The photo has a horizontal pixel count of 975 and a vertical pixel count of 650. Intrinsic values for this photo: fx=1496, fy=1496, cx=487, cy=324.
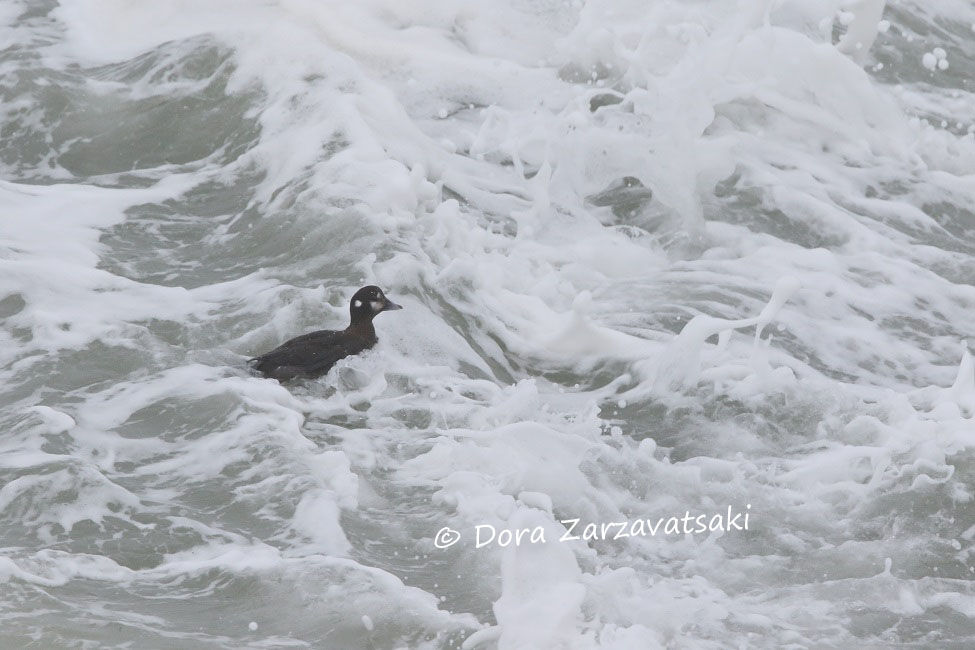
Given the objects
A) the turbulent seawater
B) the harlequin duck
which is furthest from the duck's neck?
the turbulent seawater

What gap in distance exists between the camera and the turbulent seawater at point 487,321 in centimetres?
539

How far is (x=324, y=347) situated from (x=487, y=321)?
3.60 feet

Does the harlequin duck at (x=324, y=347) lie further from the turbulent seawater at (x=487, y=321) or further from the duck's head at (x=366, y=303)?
the turbulent seawater at (x=487, y=321)

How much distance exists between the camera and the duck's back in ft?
22.6

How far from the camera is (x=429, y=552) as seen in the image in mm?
5668

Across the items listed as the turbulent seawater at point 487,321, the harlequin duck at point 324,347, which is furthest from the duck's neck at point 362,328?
the turbulent seawater at point 487,321

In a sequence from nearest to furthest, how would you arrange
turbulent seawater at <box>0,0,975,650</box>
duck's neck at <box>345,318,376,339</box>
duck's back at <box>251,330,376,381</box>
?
1. turbulent seawater at <box>0,0,975,650</box>
2. duck's back at <box>251,330,376,381</box>
3. duck's neck at <box>345,318,376,339</box>

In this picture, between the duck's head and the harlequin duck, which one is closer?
the harlequin duck

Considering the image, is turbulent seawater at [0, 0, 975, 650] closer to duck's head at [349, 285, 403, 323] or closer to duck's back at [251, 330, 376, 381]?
duck's back at [251, 330, 376, 381]

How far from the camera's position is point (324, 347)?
700cm

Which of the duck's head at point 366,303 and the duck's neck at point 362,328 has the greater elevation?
the duck's head at point 366,303

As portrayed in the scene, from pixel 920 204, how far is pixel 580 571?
17.8 ft

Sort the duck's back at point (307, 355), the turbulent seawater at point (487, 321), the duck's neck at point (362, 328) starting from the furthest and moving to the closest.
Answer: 1. the duck's neck at point (362, 328)
2. the duck's back at point (307, 355)
3. the turbulent seawater at point (487, 321)

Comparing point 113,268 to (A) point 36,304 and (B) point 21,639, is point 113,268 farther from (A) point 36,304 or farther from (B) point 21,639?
(B) point 21,639
